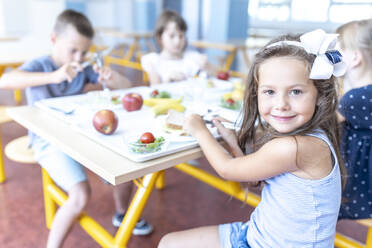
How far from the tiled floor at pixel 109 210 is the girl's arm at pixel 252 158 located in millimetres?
859

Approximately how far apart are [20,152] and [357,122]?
142 cm

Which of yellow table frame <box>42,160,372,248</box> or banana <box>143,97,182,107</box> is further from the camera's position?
banana <box>143,97,182,107</box>

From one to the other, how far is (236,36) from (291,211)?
205 inches

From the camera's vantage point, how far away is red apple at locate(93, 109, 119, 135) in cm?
102

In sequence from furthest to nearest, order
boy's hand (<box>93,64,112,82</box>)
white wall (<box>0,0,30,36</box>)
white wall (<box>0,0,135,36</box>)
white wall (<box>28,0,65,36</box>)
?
1. white wall (<box>28,0,65,36</box>)
2. white wall (<box>0,0,135,36</box>)
3. white wall (<box>0,0,30,36</box>)
4. boy's hand (<box>93,64,112,82</box>)

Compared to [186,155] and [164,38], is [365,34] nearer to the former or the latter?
[186,155]

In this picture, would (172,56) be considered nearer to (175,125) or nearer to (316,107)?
(175,125)

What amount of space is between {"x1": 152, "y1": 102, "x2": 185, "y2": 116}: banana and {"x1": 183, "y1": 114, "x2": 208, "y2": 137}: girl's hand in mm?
245

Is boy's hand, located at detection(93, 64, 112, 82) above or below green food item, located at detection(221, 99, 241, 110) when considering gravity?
above

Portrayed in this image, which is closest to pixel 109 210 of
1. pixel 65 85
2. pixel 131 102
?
pixel 65 85

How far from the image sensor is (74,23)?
1586 mm

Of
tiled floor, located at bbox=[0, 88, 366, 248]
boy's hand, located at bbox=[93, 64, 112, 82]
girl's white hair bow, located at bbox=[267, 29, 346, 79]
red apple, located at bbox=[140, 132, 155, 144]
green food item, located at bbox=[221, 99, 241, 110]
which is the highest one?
girl's white hair bow, located at bbox=[267, 29, 346, 79]

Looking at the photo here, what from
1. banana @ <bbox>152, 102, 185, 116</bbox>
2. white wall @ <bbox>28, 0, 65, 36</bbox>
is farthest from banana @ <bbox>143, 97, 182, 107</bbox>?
white wall @ <bbox>28, 0, 65, 36</bbox>

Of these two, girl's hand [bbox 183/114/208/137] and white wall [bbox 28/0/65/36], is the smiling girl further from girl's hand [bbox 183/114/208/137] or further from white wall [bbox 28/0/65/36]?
white wall [bbox 28/0/65/36]
